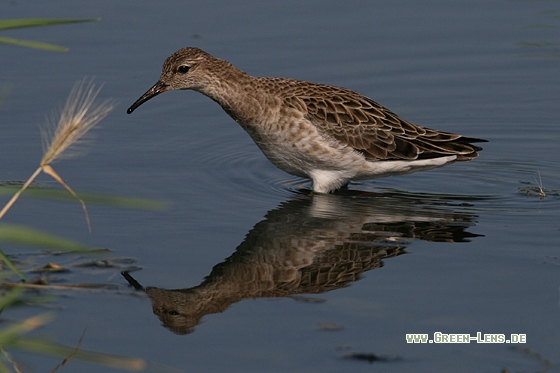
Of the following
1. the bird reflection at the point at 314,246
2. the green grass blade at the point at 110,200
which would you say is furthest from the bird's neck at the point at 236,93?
the green grass blade at the point at 110,200

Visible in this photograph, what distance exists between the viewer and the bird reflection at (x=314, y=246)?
309 inches

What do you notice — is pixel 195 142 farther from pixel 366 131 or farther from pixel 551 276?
pixel 551 276

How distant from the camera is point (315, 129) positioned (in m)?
11.1

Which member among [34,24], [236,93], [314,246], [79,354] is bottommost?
[79,354]

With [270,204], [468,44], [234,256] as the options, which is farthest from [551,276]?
[468,44]

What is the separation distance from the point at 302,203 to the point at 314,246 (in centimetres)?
178

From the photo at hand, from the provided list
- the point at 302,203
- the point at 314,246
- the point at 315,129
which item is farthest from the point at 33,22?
the point at 315,129

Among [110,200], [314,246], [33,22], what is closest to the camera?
[110,200]

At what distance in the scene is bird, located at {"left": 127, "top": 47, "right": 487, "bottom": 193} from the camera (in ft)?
36.2

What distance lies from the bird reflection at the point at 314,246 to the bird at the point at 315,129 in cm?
39

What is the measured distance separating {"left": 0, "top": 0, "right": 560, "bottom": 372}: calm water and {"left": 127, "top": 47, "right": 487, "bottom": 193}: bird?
357mm

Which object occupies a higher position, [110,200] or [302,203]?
[110,200]

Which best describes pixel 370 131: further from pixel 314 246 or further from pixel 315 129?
pixel 314 246

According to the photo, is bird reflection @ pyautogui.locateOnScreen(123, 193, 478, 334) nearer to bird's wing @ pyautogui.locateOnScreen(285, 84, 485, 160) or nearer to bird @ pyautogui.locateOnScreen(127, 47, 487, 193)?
bird @ pyautogui.locateOnScreen(127, 47, 487, 193)
